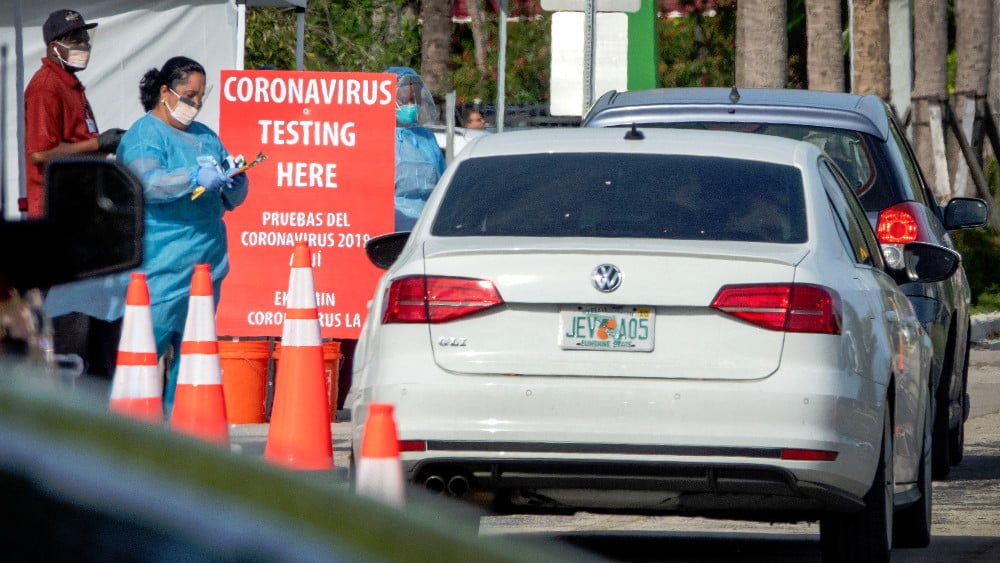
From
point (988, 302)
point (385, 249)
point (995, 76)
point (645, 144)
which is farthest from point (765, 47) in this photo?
point (995, 76)

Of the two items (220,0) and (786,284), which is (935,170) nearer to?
(220,0)

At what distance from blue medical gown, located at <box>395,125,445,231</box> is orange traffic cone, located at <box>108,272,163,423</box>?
469 centimetres

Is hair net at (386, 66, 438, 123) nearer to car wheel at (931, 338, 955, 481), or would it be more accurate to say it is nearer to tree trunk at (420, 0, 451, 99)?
car wheel at (931, 338, 955, 481)

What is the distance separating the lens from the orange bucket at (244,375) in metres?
11.1

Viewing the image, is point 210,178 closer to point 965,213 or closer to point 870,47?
point 965,213

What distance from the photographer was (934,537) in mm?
7621

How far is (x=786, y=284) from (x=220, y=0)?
→ 29.1 ft

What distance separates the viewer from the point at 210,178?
29.7ft

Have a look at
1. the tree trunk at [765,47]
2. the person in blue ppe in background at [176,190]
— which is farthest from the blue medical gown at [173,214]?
the tree trunk at [765,47]

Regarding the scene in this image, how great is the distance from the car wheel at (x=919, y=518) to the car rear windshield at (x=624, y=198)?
57.1 inches

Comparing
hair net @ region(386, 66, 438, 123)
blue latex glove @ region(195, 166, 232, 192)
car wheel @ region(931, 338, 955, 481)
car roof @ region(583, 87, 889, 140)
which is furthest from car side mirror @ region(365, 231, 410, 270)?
hair net @ region(386, 66, 438, 123)

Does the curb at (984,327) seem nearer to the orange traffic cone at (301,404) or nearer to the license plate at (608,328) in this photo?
the orange traffic cone at (301,404)

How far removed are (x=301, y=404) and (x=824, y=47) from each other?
14651 millimetres

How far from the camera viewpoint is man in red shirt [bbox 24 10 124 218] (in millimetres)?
9695
